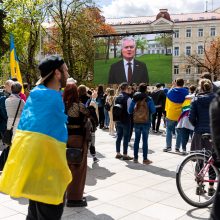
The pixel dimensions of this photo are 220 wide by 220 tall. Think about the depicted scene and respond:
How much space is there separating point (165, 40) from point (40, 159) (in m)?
23.9

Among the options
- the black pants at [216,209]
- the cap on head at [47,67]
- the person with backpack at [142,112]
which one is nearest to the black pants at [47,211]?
the cap on head at [47,67]

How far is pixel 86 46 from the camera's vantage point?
1393 inches

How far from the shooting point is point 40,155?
9.58ft

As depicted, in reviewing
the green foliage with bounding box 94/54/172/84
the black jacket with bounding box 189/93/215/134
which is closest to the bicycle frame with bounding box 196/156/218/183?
the black jacket with bounding box 189/93/215/134

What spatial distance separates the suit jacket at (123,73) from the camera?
2423 centimetres

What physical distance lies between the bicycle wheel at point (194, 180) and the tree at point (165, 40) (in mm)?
20876

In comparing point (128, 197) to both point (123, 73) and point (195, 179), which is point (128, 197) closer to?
point (195, 179)

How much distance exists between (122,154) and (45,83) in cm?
633

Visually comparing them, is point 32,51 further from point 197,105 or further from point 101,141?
point 197,105

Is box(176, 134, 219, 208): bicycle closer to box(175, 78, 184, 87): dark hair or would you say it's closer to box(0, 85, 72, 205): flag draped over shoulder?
box(0, 85, 72, 205): flag draped over shoulder

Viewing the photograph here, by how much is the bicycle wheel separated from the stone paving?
13cm

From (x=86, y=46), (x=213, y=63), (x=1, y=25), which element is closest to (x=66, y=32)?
(x=86, y=46)

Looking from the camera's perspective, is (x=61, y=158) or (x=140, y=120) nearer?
(x=61, y=158)

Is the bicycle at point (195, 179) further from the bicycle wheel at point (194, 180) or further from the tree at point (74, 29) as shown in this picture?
the tree at point (74, 29)
